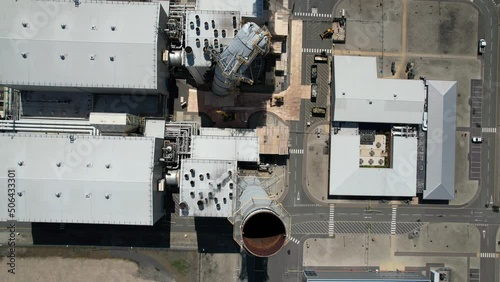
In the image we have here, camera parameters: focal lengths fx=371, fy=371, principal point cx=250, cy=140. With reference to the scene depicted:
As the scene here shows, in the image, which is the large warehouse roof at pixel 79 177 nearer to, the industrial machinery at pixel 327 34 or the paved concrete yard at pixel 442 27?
the industrial machinery at pixel 327 34

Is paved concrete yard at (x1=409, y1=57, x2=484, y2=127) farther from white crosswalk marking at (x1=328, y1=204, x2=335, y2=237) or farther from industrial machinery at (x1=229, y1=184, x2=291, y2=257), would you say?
industrial machinery at (x1=229, y1=184, x2=291, y2=257)

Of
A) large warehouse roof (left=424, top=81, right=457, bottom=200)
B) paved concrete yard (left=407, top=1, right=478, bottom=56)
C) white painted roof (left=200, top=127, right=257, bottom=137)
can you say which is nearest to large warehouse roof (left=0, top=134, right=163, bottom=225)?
white painted roof (left=200, top=127, right=257, bottom=137)

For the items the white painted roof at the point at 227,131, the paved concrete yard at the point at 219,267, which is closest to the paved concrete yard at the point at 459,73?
the white painted roof at the point at 227,131

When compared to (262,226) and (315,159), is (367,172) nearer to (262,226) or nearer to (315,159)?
(315,159)

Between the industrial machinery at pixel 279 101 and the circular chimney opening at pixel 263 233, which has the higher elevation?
the industrial machinery at pixel 279 101

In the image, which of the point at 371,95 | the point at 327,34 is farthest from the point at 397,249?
the point at 327,34

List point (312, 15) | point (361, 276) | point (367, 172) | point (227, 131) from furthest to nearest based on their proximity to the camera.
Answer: point (312, 15) < point (361, 276) < point (367, 172) < point (227, 131)

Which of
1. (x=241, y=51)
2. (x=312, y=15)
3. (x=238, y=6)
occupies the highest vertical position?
(x=312, y=15)
